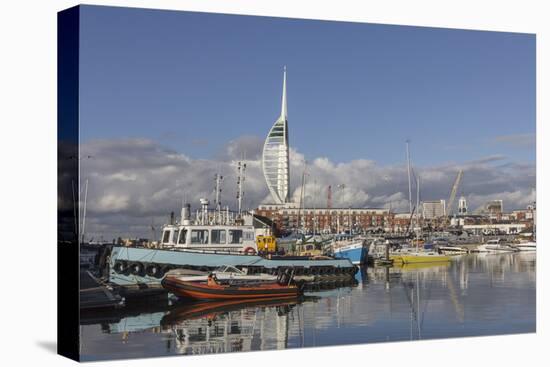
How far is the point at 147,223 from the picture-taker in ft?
66.6

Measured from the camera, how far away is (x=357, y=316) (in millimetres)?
21641

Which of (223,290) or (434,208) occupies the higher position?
(434,208)

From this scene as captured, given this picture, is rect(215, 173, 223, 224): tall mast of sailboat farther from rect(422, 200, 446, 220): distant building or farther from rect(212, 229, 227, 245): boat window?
rect(422, 200, 446, 220): distant building

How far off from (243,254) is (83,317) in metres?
3.95

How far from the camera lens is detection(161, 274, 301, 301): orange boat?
68.6 ft

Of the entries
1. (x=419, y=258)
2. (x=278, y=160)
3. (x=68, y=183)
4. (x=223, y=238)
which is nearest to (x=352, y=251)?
(x=419, y=258)

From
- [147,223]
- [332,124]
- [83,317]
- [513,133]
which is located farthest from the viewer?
[513,133]

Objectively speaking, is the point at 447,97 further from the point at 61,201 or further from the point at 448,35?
the point at 61,201

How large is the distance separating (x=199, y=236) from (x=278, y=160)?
2008 mm

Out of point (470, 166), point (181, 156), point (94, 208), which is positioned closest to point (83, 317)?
point (94, 208)

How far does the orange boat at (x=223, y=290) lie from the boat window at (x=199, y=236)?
0.73 metres

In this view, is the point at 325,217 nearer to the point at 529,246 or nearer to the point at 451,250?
the point at 451,250

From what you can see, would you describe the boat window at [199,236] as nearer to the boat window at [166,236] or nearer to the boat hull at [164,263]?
the boat hull at [164,263]

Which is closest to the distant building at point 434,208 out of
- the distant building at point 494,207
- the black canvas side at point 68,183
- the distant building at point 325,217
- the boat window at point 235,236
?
the distant building at point 325,217
